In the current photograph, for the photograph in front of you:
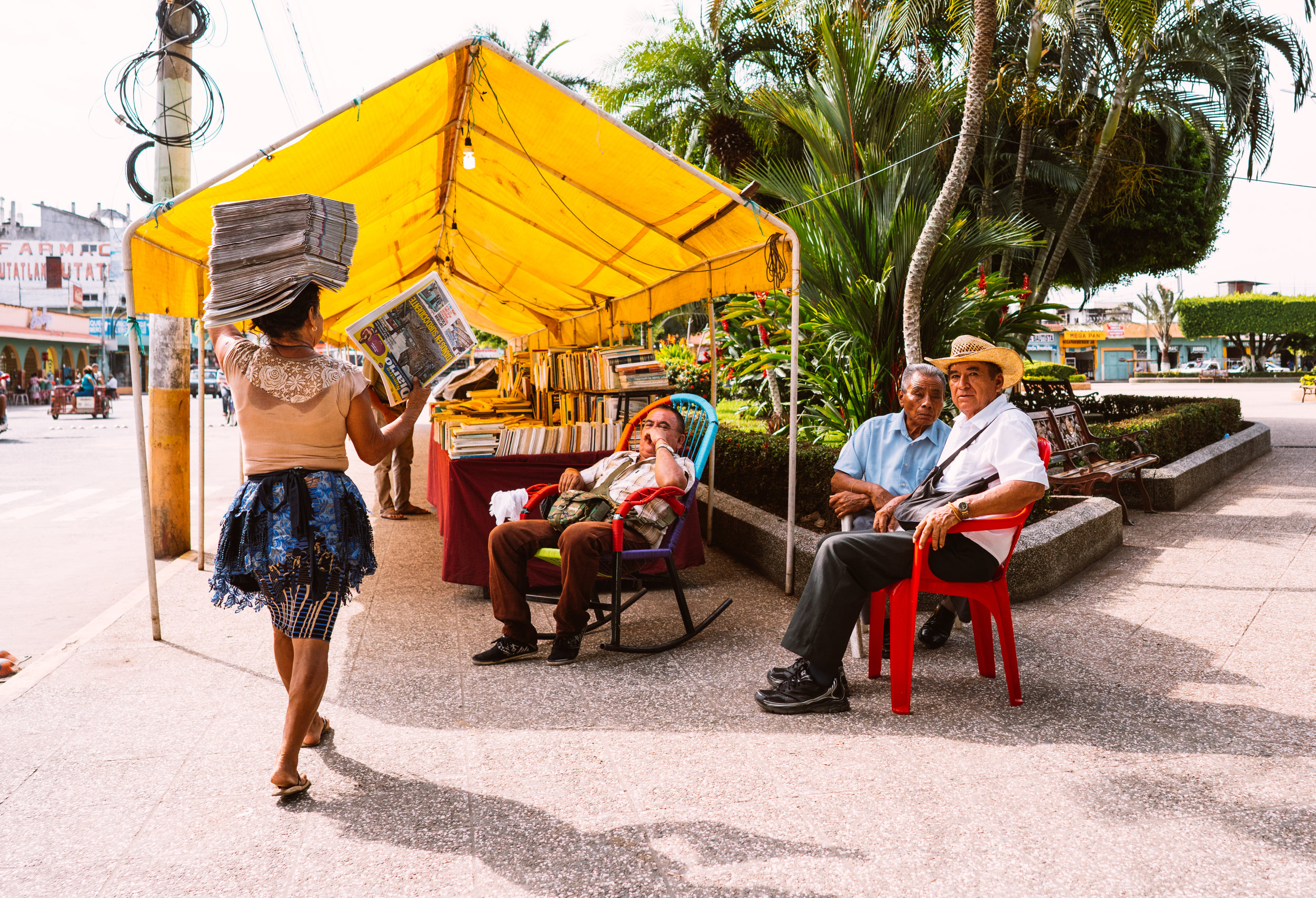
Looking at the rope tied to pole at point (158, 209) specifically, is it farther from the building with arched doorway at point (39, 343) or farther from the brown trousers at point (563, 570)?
the building with arched doorway at point (39, 343)

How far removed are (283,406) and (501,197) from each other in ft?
12.5

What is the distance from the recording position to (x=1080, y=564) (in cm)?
587

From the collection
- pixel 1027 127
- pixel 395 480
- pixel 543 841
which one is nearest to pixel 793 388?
pixel 543 841

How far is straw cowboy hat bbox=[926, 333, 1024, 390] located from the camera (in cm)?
379

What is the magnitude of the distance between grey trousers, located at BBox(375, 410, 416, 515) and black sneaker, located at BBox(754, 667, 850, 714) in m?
5.62

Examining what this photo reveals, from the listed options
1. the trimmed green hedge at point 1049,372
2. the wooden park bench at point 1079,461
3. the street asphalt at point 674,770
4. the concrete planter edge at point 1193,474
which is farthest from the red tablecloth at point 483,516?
the trimmed green hedge at point 1049,372

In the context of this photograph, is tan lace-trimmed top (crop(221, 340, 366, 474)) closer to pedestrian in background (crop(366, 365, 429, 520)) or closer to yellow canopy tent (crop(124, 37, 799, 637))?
yellow canopy tent (crop(124, 37, 799, 637))

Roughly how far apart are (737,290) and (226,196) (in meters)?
3.13

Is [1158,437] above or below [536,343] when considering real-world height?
below

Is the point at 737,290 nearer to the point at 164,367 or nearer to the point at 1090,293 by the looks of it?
the point at 164,367

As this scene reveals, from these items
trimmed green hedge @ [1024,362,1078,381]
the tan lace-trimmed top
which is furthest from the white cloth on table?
trimmed green hedge @ [1024,362,1078,381]

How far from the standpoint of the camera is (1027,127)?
1412 cm

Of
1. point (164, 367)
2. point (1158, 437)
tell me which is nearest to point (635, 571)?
point (164, 367)

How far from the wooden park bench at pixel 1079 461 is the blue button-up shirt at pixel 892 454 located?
310 cm
